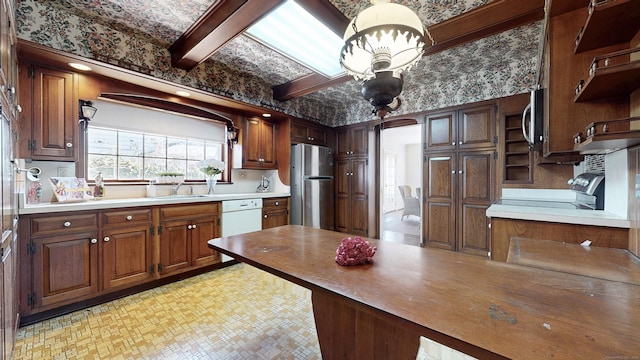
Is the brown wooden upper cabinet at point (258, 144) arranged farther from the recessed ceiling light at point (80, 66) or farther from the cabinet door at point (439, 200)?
the cabinet door at point (439, 200)

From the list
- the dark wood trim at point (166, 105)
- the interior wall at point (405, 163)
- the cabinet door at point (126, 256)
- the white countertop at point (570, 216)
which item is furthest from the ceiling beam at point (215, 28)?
the interior wall at point (405, 163)

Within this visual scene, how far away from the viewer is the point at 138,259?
242 centimetres

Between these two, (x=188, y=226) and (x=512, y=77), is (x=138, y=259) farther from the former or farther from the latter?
(x=512, y=77)

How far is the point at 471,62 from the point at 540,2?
1.27 metres

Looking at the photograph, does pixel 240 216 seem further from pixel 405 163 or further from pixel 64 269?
pixel 405 163

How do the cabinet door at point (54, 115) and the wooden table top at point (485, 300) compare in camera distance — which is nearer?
the wooden table top at point (485, 300)

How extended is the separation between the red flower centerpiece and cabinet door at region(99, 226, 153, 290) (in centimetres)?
229

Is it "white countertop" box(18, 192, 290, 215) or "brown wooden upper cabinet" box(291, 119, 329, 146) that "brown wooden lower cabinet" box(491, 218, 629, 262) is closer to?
"white countertop" box(18, 192, 290, 215)

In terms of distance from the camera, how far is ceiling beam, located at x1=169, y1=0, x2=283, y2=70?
184cm

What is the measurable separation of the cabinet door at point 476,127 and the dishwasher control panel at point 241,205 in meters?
3.01

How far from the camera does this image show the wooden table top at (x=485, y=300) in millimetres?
579

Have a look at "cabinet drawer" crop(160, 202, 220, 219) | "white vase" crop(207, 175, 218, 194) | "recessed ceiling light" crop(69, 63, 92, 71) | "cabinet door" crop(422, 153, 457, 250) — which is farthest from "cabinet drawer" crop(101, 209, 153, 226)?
"cabinet door" crop(422, 153, 457, 250)

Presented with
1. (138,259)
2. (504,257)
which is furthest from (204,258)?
(504,257)

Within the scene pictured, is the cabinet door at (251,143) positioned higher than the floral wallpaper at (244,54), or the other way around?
the floral wallpaper at (244,54)
